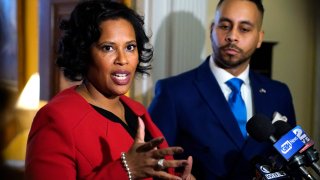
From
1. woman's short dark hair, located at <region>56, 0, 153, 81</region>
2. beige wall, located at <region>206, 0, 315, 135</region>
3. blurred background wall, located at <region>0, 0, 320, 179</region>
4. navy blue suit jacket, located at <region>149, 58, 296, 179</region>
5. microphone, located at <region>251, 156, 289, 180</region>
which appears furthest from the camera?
beige wall, located at <region>206, 0, 315, 135</region>

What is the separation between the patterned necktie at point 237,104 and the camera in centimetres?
144

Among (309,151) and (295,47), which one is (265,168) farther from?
(295,47)

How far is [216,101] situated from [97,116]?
1.77 ft

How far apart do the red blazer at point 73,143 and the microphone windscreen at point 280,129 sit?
1.24 feet

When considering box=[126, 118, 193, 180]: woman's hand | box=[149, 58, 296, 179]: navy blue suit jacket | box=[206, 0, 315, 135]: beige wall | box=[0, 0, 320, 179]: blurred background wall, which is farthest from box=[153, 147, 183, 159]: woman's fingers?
box=[206, 0, 315, 135]: beige wall

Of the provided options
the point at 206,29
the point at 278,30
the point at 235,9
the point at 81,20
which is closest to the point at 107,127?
the point at 81,20

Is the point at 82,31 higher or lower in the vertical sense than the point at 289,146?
higher

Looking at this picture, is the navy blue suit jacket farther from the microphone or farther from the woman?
the microphone

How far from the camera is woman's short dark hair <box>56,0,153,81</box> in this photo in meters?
1.08

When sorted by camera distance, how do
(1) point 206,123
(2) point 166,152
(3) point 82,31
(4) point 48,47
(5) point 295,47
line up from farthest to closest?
(5) point 295,47
(4) point 48,47
(1) point 206,123
(3) point 82,31
(2) point 166,152

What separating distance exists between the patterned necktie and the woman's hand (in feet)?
1.98

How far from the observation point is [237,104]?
1.46 metres

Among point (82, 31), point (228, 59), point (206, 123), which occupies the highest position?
point (82, 31)

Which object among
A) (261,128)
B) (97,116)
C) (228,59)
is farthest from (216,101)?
(97,116)
